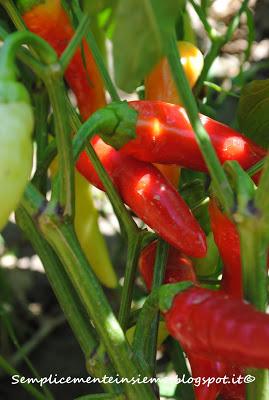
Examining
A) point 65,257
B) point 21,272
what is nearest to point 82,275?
point 65,257

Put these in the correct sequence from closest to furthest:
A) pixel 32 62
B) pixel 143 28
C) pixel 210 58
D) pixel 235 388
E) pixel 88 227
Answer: pixel 143 28 → pixel 32 62 → pixel 235 388 → pixel 210 58 → pixel 88 227

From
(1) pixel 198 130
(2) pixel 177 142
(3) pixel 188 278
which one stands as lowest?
(3) pixel 188 278

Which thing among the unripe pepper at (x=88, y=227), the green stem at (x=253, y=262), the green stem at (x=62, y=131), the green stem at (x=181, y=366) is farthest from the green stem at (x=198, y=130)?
the unripe pepper at (x=88, y=227)

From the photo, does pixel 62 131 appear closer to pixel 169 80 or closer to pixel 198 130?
pixel 198 130

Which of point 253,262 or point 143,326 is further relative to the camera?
point 143,326

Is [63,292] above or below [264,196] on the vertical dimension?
below

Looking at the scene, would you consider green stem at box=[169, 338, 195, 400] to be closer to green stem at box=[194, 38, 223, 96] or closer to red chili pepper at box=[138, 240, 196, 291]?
red chili pepper at box=[138, 240, 196, 291]

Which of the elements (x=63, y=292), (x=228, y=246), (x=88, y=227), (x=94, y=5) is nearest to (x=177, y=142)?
(x=228, y=246)

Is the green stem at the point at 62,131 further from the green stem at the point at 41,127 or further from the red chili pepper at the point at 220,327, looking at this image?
the green stem at the point at 41,127
